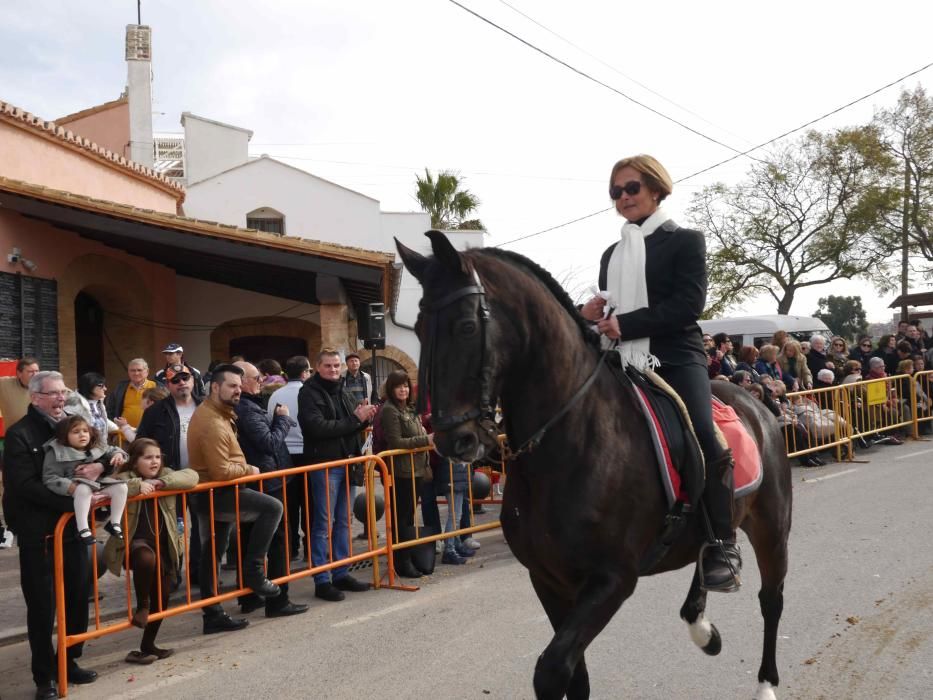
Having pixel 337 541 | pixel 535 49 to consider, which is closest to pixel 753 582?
pixel 337 541

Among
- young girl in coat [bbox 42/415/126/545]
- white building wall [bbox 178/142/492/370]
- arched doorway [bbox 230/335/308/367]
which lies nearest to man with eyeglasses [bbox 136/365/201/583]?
young girl in coat [bbox 42/415/126/545]

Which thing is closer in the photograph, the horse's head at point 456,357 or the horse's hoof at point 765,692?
the horse's head at point 456,357

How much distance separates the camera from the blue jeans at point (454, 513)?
299 inches

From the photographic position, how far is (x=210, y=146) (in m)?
29.3

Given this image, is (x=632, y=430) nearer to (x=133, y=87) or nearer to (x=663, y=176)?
(x=663, y=176)

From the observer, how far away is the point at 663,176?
3.75 meters

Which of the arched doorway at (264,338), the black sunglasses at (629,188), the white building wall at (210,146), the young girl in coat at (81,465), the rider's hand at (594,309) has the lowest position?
the young girl in coat at (81,465)

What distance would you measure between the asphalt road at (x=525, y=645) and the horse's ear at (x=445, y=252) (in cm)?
247

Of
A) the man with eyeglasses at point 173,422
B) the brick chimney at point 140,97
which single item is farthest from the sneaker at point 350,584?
the brick chimney at point 140,97

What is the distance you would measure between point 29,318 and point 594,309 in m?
11.9

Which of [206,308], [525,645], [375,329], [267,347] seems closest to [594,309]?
[525,645]

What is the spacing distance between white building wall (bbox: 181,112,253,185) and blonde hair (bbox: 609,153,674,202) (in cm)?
2721

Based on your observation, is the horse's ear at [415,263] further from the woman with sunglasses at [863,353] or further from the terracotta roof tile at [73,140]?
the woman with sunglasses at [863,353]

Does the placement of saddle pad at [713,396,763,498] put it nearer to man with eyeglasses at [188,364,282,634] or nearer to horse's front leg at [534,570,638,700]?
horse's front leg at [534,570,638,700]
